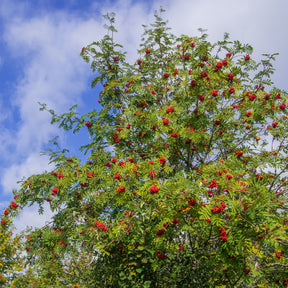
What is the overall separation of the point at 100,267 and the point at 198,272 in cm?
239

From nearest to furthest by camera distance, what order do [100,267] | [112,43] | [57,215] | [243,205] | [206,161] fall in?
[243,205], [100,267], [57,215], [206,161], [112,43]

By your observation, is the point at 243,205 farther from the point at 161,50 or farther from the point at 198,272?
the point at 161,50

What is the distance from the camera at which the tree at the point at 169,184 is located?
5062 millimetres

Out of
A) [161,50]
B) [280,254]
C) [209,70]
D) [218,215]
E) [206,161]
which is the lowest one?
[280,254]

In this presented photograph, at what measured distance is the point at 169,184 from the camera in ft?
17.1

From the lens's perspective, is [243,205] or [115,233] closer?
[243,205]

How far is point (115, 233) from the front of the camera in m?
5.88

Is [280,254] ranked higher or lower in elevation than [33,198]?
lower

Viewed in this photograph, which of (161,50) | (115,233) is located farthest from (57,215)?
(161,50)

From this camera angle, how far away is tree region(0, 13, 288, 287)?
5.06 m

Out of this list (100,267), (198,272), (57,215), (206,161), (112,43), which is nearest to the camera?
(198,272)

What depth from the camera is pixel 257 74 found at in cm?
871

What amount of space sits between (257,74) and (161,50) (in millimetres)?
3357

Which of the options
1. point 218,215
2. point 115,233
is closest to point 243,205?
point 218,215
